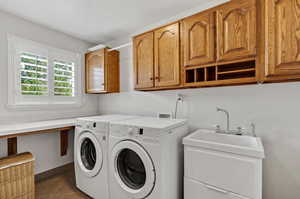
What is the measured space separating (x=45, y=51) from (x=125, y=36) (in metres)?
1.31

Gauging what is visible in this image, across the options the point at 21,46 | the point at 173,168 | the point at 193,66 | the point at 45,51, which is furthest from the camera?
the point at 45,51

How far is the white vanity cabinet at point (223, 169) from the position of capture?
43.2 inches

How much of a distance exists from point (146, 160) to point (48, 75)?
Answer: 2.10 meters

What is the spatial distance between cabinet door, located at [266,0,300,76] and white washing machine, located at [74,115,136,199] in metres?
1.68

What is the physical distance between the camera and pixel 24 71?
209 cm

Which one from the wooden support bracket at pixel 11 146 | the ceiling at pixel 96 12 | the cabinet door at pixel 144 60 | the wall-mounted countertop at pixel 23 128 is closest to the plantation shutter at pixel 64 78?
the ceiling at pixel 96 12

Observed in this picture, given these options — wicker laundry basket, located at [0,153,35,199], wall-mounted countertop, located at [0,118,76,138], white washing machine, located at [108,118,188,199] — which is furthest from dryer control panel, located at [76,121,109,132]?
wicker laundry basket, located at [0,153,35,199]

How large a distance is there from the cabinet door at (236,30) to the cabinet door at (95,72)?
187cm

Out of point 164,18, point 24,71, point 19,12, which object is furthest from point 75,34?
point 164,18

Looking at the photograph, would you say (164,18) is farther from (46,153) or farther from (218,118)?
(46,153)

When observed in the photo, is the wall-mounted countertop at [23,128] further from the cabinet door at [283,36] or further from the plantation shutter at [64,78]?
the cabinet door at [283,36]

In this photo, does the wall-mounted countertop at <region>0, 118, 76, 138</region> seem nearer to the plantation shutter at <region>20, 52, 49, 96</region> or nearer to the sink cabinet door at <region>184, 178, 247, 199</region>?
the plantation shutter at <region>20, 52, 49, 96</region>

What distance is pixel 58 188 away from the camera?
205 centimetres

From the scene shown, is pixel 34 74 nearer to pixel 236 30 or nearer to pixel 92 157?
pixel 92 157
